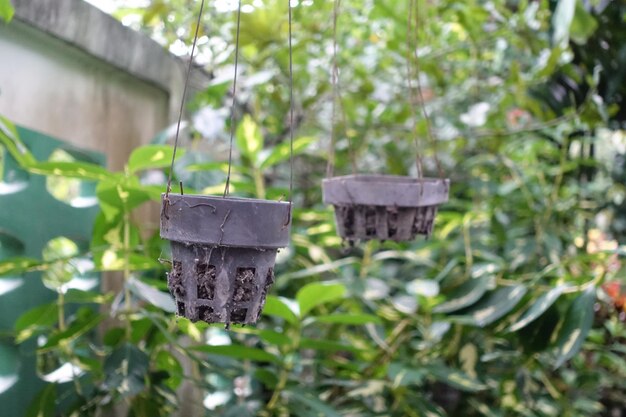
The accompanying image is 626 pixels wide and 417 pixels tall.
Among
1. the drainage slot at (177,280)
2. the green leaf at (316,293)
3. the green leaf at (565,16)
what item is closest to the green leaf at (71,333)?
the green leaf at (316,293)

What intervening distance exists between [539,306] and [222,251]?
86cm

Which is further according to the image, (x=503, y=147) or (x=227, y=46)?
(x=503, y=147)

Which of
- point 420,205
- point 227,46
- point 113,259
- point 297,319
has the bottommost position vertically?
point 297,319

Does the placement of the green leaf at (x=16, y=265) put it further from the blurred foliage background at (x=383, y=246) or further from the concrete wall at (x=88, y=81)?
the concrete wall at (x=88, y=81)

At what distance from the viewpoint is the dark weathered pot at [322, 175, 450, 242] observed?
4.33ft

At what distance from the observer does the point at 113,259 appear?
144 cm

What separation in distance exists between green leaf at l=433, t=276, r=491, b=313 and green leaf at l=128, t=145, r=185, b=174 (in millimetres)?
772

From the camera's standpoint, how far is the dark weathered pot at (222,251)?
874 millimetres

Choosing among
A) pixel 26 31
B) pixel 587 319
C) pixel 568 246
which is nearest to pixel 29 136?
pixel 26 31

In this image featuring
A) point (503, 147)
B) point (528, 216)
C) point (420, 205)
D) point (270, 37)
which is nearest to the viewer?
point (420, 205)

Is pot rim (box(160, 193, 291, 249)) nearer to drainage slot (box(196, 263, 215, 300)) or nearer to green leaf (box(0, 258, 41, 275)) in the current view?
drainage slot (box(196, 263, 215, 300))

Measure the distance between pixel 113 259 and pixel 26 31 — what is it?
488 millimetres

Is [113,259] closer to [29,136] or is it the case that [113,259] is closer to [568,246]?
[29,136]

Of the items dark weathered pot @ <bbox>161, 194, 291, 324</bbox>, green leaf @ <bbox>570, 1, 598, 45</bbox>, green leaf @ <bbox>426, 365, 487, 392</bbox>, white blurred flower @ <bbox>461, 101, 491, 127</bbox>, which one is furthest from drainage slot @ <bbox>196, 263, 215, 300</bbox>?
white blurred flower @ <bbox>461, 101, 491, 127</bbox>
